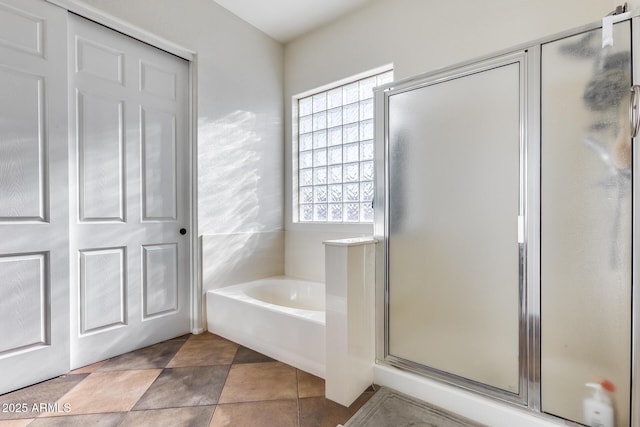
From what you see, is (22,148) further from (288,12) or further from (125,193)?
(288,12)

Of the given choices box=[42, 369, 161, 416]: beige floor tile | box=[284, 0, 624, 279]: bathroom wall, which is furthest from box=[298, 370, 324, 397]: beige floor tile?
box=[284, 0, 624, 279]: bathroom wall

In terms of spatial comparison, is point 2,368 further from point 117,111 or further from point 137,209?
point 117,111

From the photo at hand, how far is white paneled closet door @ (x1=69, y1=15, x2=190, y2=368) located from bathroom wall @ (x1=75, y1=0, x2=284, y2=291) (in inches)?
6.8

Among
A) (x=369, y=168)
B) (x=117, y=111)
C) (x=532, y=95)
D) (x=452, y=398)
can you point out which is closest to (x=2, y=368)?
(x=117, y=111)

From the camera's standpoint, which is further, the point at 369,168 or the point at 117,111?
the point at 369,168

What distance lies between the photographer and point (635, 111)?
96 centimetres

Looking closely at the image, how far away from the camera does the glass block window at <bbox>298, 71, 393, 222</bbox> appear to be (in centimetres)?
269

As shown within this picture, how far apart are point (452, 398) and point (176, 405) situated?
1389mm

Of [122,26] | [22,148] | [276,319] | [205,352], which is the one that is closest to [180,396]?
[205,352]

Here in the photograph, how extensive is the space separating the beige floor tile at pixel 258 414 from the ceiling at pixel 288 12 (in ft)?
9.74

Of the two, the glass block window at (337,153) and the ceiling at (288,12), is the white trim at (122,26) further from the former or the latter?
the glass block window at (337,153)

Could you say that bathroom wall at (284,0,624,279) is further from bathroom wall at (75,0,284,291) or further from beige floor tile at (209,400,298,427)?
beige floor tile at (209,400,298,427)

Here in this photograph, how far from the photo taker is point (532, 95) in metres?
1.24

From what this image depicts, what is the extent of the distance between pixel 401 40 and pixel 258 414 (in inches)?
107
